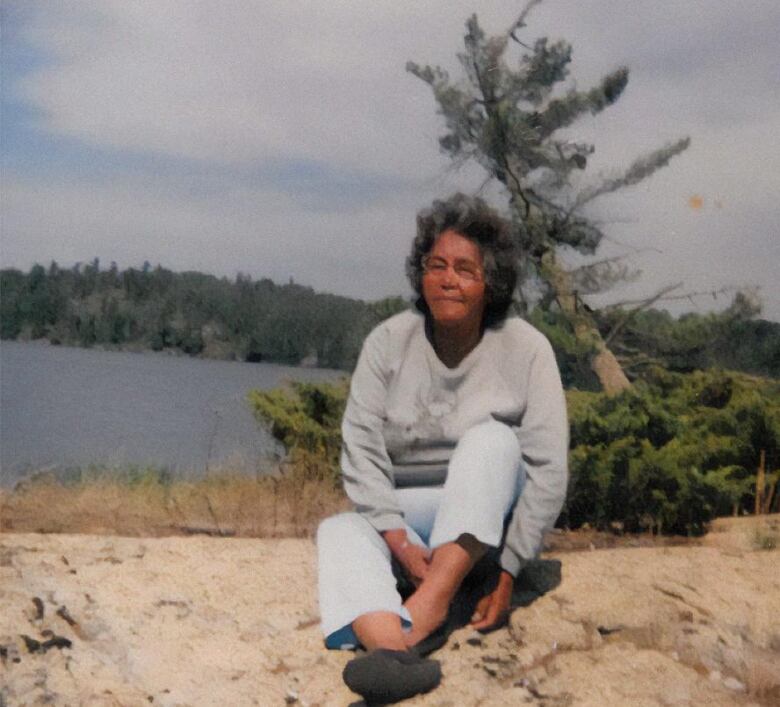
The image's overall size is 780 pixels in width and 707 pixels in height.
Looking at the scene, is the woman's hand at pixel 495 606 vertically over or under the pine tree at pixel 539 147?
under

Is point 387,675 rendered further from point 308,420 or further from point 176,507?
point 308,420

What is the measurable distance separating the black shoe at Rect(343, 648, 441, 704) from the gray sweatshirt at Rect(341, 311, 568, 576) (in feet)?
1.64

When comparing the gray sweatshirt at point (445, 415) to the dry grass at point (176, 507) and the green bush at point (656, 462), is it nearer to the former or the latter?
the dry grass at point (176, 507)

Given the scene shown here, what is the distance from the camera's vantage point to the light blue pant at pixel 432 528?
3.16 metres

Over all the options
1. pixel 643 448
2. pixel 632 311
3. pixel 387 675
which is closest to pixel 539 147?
pixel 632 311

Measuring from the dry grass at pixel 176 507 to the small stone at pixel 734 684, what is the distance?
7.39ft

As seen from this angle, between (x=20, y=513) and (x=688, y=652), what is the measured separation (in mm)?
3624

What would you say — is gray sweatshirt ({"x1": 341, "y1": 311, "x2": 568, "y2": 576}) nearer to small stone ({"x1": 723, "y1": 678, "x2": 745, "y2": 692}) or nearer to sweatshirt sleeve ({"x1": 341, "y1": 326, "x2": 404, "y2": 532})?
sweatshirt sleeve ({"x1": 341, "y1": 326, "x2": 404, "y2": 532})

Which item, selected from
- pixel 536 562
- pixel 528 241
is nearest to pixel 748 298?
pixel 528 241

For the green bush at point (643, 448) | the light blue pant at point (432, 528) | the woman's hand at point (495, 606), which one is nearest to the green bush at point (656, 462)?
the green bush at point (643, 448)

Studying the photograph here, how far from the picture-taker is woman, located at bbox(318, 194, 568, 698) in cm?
322

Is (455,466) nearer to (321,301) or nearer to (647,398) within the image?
(647,398)

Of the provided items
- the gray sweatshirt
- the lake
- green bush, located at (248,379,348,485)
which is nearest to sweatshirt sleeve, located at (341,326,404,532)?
the gray sweatshirt

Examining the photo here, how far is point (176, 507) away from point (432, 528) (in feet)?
7.99
